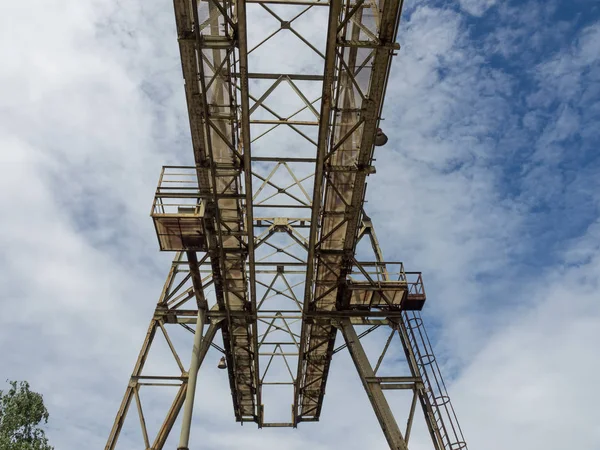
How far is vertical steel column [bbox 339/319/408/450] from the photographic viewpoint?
552 inches

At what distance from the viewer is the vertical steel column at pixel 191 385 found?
508 inches

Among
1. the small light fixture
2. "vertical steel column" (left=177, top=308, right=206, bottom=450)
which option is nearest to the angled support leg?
"vertical steel column" (left=177, top=308, right=206, bottom=450)

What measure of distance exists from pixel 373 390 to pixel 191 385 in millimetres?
5054

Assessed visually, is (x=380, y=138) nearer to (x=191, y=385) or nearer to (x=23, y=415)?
(x=191, y=385)

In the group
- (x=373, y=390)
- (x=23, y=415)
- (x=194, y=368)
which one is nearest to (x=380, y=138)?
(x=373, y=390)

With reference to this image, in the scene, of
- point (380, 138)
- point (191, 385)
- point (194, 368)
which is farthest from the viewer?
point (194, 368)

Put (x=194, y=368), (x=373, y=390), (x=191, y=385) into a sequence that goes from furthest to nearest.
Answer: (x=373, y=390), (x=194, y=368), (x=191, y=385)

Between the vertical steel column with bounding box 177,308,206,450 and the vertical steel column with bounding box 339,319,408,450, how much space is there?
4.24m

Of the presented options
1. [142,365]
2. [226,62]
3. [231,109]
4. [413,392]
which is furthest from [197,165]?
[413,392]

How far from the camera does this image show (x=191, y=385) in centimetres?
1403

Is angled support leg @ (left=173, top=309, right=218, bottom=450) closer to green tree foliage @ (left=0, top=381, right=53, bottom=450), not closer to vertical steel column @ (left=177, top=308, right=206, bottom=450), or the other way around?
vertical steel column @ (left=177, top=308, right=206, bottom=450)

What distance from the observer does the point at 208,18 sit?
10.3m

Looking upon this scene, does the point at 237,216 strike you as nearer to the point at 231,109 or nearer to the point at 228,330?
the point at 231,109

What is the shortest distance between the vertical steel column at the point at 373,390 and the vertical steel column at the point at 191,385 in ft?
13.9
